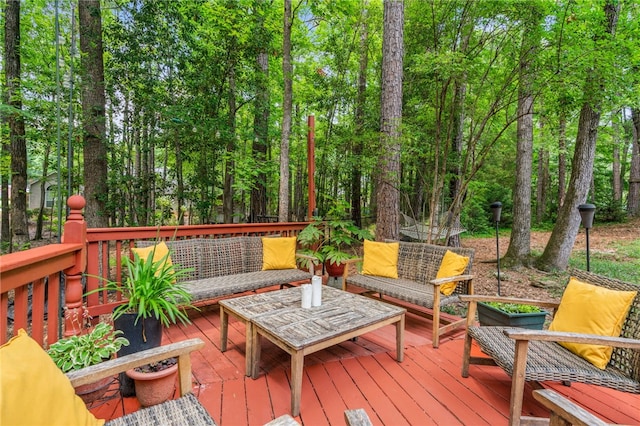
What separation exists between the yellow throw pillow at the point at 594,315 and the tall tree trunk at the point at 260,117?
5.24 m

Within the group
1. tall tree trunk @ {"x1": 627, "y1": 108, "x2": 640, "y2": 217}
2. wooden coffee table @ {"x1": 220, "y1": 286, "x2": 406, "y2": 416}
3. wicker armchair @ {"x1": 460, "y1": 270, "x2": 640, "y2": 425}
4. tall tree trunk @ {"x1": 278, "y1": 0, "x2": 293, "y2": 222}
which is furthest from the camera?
tall tree trunk @ {"x1": 627, "y1": 108, "x2": 640, "y2": 217}

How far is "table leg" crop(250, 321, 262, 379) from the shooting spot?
2.16 m

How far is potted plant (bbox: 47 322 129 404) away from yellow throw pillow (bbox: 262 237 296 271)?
6.91 ft

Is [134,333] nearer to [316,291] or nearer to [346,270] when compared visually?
[316,291]

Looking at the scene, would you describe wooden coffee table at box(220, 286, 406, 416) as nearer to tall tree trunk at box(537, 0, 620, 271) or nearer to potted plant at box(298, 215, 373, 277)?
potted plant at box(298, 215, 373, 277)

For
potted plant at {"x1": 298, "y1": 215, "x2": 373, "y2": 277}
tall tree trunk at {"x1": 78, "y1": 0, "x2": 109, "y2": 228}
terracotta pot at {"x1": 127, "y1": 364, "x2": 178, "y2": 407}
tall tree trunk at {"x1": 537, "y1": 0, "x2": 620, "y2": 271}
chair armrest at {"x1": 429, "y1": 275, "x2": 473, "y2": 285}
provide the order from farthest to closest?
tall tree trunk at {"x1": 78, "y1": 0, "x2": 109, "y2": 228} < tall tree trunk at {"x1": 537, "y1": 0, "x2": 620, "y2": 271} < potted plant at {"x1": 298, "y1": 215, "x2": 373, "y2": 277} < chair armrest at {"x1": 429, "y1": 275, "x2": 473, "y2": 285} < terracotta pot at {"x1": 127, "y1": 364, "x2": 178, "y2": 407}

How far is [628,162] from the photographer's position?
1331cm

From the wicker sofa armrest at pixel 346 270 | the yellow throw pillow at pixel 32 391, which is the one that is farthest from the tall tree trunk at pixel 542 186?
the yellow throw pillow at pixel 32 391

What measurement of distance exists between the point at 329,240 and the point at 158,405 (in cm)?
336

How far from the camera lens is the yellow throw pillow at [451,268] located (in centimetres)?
291

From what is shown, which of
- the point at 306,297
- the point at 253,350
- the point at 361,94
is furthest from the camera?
the point at 361,94

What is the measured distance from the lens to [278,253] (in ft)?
12.7

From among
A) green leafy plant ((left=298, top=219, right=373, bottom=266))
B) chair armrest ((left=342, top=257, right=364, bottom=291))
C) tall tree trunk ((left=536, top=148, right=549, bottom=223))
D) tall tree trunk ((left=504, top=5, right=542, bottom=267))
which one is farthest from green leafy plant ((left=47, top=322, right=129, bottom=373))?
tall tree trunk ((left=536, top=148, right=549, bottom=223))

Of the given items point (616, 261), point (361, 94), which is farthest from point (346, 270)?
point (616, 261)
